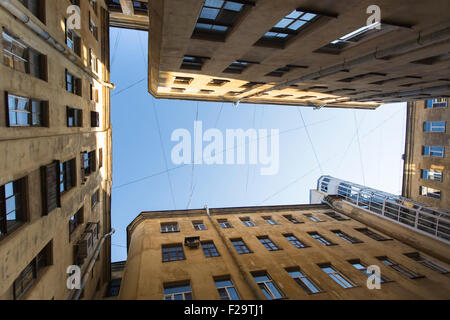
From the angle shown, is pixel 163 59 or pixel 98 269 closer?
pixel 163 59

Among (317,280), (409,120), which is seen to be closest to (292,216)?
(317,280)

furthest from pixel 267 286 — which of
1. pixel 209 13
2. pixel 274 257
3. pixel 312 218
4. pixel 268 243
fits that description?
pixel 209 13

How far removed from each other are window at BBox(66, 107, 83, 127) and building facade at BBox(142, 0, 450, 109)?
612 cm

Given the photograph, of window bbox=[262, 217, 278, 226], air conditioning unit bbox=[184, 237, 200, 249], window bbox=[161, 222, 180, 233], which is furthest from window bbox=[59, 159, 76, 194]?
window bbox=[262, 217, 278, 226]

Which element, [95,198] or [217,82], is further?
[217,82]

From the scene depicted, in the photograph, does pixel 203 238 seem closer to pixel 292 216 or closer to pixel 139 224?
pixel 139 224

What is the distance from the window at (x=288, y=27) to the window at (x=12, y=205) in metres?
12.9

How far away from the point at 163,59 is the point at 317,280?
55.0 feet

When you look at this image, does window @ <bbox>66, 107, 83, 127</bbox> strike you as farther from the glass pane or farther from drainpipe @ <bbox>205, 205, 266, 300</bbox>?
drainpipe @ <bbox>205, 205, 266, 300</bbox>

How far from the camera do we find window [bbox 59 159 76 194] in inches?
518

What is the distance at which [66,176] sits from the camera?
13.9 m

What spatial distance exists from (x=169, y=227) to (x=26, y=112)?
46.0 ft

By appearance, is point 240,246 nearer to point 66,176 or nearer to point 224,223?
point 224,223
